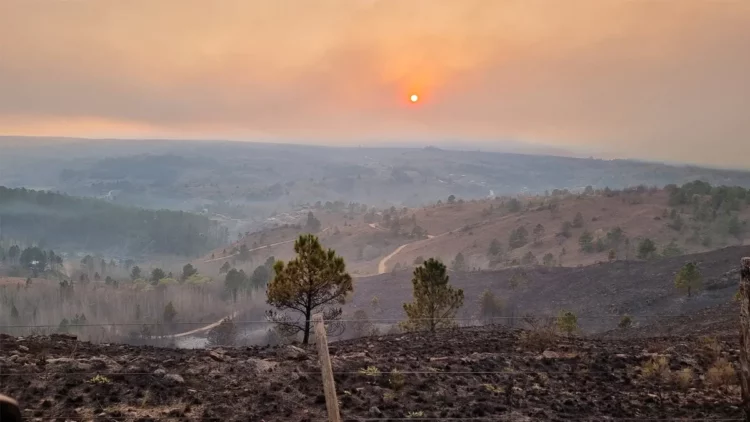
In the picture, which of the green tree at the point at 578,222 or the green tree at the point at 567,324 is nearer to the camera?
the green tree at the point at 567,324

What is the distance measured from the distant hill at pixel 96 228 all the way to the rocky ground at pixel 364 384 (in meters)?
170

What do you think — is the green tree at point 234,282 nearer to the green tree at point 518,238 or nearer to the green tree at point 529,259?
the green tree at point 529,259

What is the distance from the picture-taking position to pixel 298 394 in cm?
942

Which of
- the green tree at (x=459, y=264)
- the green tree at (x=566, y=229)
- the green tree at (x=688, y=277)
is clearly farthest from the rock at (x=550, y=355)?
the green tree at (x=566, y=229)

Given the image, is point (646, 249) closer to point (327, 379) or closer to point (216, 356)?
point (216, 356)

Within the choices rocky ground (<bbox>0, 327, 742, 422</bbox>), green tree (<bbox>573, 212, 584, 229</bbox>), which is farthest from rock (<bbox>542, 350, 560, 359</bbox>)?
green tree (<bbox>573, 212, 584, 229</bbox>)

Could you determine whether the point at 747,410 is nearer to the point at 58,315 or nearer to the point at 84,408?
the point at 84,408

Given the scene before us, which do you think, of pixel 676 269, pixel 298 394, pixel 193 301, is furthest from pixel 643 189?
pixel 298 394

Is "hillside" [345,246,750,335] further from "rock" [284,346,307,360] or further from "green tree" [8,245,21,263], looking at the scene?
"green tree" [8,245,21,263]

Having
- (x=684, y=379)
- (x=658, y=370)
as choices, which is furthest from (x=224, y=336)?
(x=684, y=379)

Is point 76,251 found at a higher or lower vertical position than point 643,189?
lower

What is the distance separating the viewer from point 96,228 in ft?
600

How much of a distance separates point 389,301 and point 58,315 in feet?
177

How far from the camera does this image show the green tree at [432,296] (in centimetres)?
2145
